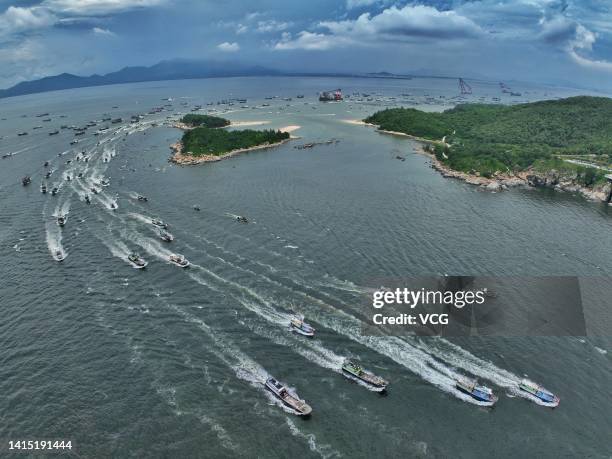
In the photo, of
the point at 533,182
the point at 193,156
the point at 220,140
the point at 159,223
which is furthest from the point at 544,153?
the point at 159,223

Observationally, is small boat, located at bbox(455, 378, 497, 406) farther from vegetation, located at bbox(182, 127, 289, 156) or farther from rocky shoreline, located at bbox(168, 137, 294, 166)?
vegetation, located at bbox(182, 127, 289, 156)

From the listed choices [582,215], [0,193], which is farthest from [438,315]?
[0,193]

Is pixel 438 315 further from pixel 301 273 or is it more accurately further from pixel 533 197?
pixel 533 197

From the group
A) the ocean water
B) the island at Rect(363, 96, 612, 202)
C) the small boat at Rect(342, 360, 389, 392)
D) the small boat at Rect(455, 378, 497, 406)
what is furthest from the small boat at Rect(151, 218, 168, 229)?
the island at Rect(363, 96, 612, 202)

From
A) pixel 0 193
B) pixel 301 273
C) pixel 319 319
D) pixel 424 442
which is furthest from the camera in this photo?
pixel 0 193

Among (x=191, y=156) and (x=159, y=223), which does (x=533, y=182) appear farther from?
(x=191, y=156)

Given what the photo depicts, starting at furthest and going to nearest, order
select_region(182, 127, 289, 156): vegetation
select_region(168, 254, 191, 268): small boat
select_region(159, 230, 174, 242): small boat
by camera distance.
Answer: select_region(182, 127, 289, 156): vegetation → select_region(159, 230, 174, 242): small boat → select_region(168, 254, 191, 268): small boat

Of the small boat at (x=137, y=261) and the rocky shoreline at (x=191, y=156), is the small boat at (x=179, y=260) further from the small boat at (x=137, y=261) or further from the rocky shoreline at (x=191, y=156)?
the rocky shoreline at (x=191, y=156)
